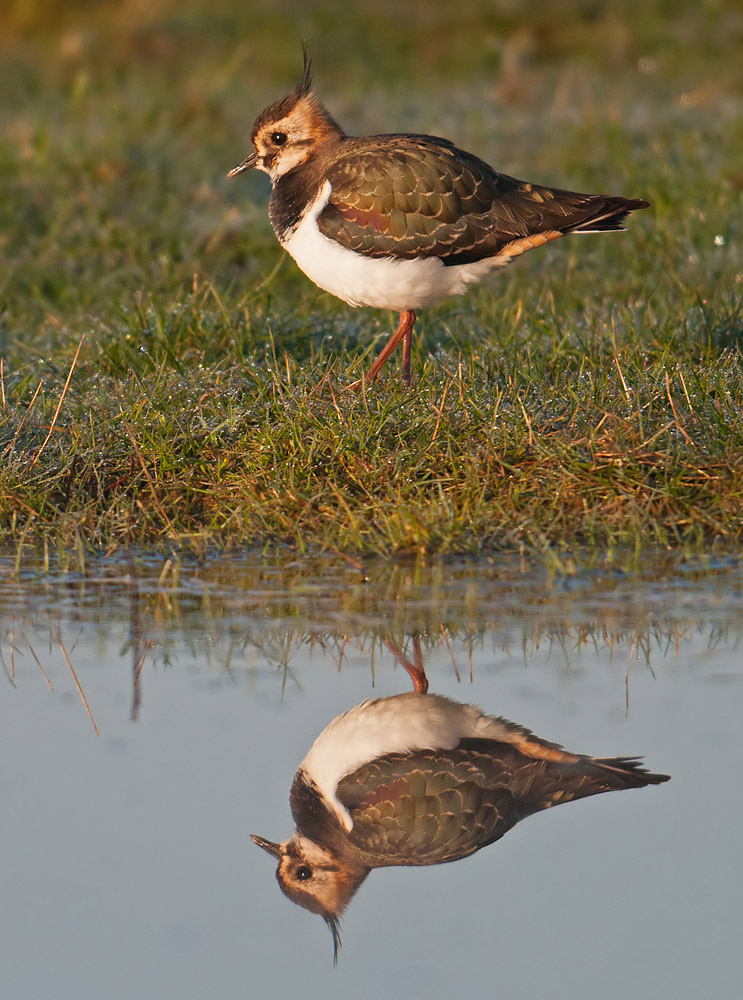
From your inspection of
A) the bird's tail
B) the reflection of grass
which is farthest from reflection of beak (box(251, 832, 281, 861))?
the bird's tail

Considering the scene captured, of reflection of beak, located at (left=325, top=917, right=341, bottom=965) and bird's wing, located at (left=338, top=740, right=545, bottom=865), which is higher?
bird's wing, located at (left=338, top=740, right=545, bottom=865)

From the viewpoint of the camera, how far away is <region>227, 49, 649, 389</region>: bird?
616 cm

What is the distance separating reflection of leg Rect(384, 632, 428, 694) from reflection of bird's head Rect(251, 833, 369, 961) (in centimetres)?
71

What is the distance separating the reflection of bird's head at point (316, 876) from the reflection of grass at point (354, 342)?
180cm

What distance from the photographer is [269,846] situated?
3418 mm

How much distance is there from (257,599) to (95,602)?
51cm

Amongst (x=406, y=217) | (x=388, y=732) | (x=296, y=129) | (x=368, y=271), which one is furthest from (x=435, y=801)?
(x=296, y=129)

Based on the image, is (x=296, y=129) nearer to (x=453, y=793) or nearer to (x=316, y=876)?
(x=453, y=793)

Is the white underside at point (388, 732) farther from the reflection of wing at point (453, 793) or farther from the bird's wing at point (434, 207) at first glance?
the bird's wing at point (434, 207)

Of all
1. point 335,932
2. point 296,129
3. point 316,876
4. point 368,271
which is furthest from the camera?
point 296,129

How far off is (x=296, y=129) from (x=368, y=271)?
87 cm

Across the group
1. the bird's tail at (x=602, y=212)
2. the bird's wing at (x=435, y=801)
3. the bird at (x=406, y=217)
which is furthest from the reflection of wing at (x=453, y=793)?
the bird's tail at (x=602, y=212)

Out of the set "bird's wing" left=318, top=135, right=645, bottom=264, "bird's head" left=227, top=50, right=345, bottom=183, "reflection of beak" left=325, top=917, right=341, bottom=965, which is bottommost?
"reflection of beak" left=325, top=917, right=341, bottom=965

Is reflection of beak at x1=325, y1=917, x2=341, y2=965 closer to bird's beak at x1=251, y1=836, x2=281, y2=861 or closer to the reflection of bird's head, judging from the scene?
the reflection of bird's head
